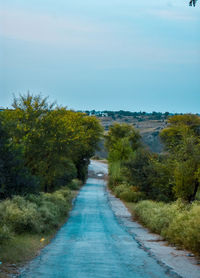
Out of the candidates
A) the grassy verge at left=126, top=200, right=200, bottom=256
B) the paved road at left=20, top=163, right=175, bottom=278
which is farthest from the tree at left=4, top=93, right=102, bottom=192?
the grassy verge at left=126, top=200, right=200, bottom=256

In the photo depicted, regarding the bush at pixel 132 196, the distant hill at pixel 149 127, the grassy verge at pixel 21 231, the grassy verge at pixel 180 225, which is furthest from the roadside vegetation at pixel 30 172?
the distant hill at pixel 149 127

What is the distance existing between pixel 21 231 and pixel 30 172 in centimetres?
1071

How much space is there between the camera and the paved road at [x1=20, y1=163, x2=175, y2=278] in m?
11.8

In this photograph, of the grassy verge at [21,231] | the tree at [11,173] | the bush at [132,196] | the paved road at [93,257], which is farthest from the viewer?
the bush at [132,196]

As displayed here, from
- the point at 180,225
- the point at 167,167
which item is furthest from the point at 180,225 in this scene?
the point at 167,167

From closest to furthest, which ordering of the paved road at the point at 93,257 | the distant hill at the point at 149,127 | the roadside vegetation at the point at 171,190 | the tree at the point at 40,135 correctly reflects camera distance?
the paved road at the point at 93,257 → the roadside vegetation at the point at 171,190 → the tree at the point at 40,135 → the distant hill at the point at 149,127

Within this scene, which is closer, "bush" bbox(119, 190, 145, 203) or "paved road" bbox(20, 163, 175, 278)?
"paved road" bbox(20, 163, 175, 278)

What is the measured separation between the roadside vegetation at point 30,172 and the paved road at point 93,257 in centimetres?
93

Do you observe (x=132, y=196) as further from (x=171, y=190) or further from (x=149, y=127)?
(x=149, y=127)

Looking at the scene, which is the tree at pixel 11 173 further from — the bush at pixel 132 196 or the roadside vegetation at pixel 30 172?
the bush at pixel 132 196

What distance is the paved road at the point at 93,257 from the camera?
464 inches

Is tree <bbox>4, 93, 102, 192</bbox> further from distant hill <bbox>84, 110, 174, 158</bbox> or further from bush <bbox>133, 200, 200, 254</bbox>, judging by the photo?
distant hill <bbox>84, 110, 174, 158</bbox>

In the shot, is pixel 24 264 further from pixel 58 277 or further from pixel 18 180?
pixel 18 180

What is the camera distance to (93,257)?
15.0 m
